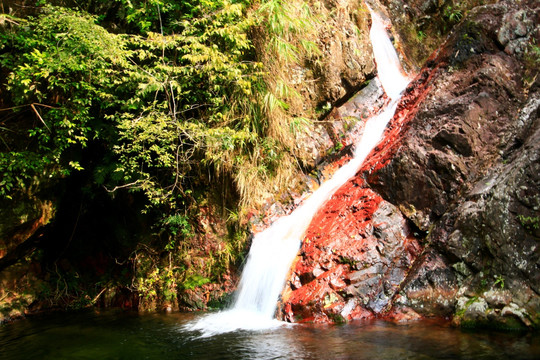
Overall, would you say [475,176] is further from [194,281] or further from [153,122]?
[153,122]

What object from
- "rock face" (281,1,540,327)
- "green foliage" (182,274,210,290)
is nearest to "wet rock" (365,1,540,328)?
"rock face" (281,1,540,327)

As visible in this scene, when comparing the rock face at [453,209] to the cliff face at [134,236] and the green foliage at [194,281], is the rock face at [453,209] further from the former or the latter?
the green foliage at [194,281]

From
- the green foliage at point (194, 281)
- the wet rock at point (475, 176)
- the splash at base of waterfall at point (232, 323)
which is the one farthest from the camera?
the green foliage at point (194, 281)

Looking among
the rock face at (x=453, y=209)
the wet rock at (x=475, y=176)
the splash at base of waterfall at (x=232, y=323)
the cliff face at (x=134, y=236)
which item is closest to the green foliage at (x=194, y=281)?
the cliff face at (x=134, y=236)

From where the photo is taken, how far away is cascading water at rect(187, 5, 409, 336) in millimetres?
5676

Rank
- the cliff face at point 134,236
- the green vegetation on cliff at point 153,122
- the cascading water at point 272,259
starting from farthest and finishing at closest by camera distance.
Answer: the cliff face at point 134,236
the green vegetation on cliff at point 153,122
the cascading water at point 272,259

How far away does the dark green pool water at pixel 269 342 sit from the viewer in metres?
3.73

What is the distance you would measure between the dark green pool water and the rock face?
432mm

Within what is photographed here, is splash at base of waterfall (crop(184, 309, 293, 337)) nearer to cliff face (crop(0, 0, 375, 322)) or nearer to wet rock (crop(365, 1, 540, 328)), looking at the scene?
cliff face (crop(0, 0, 375, 322))

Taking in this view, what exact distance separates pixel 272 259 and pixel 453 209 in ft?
9.50

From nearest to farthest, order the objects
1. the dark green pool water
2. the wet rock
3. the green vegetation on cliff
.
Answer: the dark green pool water, the wet rock, the green vegetation on cliff

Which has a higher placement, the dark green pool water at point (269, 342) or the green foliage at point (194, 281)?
the green foliage at point (194, 281)

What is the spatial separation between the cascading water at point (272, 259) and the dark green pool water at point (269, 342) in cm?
50

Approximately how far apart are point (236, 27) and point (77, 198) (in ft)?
15.6
